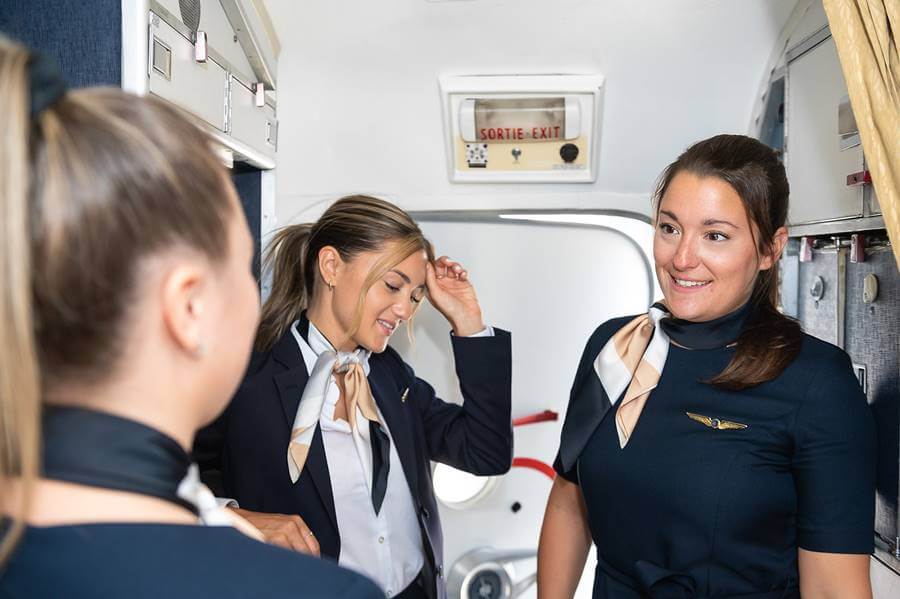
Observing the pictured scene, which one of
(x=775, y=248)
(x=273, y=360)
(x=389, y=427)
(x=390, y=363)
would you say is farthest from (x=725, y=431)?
(x=273, y=360)

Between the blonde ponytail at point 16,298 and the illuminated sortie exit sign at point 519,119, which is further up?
the illuminated sortie exit sign at point 519,119

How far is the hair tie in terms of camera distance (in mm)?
698

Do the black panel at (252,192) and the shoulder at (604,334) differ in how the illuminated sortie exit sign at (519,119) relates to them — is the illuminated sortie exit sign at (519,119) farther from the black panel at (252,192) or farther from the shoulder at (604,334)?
the shoulder at (604,334)

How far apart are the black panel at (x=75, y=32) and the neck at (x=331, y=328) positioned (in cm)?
85

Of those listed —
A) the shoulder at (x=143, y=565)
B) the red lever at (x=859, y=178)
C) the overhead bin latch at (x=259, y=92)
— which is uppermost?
the overhead bin latch at (x=259, y=92)

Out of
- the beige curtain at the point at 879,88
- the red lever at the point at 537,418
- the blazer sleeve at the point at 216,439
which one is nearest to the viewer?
the beige curtain at the point at 879,88

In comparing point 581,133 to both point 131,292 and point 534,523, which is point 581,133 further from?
point 131,292

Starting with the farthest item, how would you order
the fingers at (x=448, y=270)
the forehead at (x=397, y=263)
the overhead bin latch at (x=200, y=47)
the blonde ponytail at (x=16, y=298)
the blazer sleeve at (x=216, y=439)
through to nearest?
the fingers at (x=448, y=270), the forehead at (x=397, y=263), the blazer sleeve at (x=216, y=439), the overhead bin latch at (x=200, y=47), the blonde ponytail at (x=16, y=298)

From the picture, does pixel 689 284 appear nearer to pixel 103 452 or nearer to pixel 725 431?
pixel 725 431

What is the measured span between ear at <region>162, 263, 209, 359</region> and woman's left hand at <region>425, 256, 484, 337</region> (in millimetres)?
1614

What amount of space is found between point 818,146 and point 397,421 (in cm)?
144

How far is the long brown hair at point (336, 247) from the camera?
88.9 inches

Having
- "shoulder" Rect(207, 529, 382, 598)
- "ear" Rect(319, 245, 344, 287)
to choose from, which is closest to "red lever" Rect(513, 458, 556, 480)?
"ear" Rect(319, 245, 344, 287)

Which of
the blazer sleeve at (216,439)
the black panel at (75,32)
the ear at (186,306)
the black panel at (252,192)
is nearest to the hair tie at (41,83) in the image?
the ear at (186,306)
